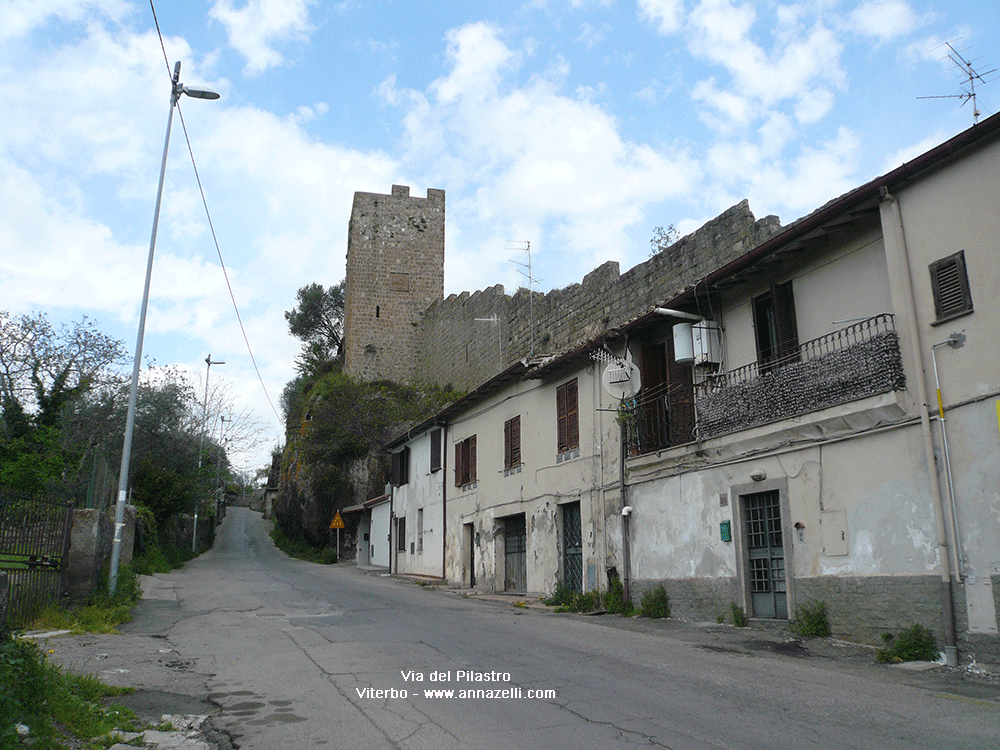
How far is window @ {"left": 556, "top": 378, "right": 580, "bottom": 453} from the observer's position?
16922 millimetres

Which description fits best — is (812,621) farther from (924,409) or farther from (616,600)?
(616,600)

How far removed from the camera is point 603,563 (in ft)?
50.4

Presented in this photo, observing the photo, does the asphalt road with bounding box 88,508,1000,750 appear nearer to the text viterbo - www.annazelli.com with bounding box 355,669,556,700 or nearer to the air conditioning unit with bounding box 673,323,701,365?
the text viterbo - www.annazelli.com with bounding box 355,669,556,700

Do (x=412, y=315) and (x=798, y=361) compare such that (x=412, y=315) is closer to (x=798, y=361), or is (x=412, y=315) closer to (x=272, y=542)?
(x=272, y=542)

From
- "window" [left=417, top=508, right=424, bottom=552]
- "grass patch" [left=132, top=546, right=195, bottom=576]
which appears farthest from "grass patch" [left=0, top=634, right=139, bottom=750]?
"window" [left=417, top=508, right=424, bottom=552]

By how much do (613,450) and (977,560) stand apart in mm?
7691

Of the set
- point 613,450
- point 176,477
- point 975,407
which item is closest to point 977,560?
point 975,407

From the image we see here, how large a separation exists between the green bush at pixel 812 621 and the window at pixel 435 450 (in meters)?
15.7

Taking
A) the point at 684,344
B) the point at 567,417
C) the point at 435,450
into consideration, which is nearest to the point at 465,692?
the point at 684,344

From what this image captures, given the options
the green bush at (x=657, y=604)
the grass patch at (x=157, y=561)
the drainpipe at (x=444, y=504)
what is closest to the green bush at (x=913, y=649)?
the green bush at (x=657, y=604)

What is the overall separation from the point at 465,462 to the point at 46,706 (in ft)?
59.2

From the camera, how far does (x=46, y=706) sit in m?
5.02

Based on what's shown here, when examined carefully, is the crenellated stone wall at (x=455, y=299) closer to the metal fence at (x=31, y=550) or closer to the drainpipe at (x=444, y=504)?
the drainpipe at (x=444, y=504)

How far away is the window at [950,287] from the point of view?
8.66 m
